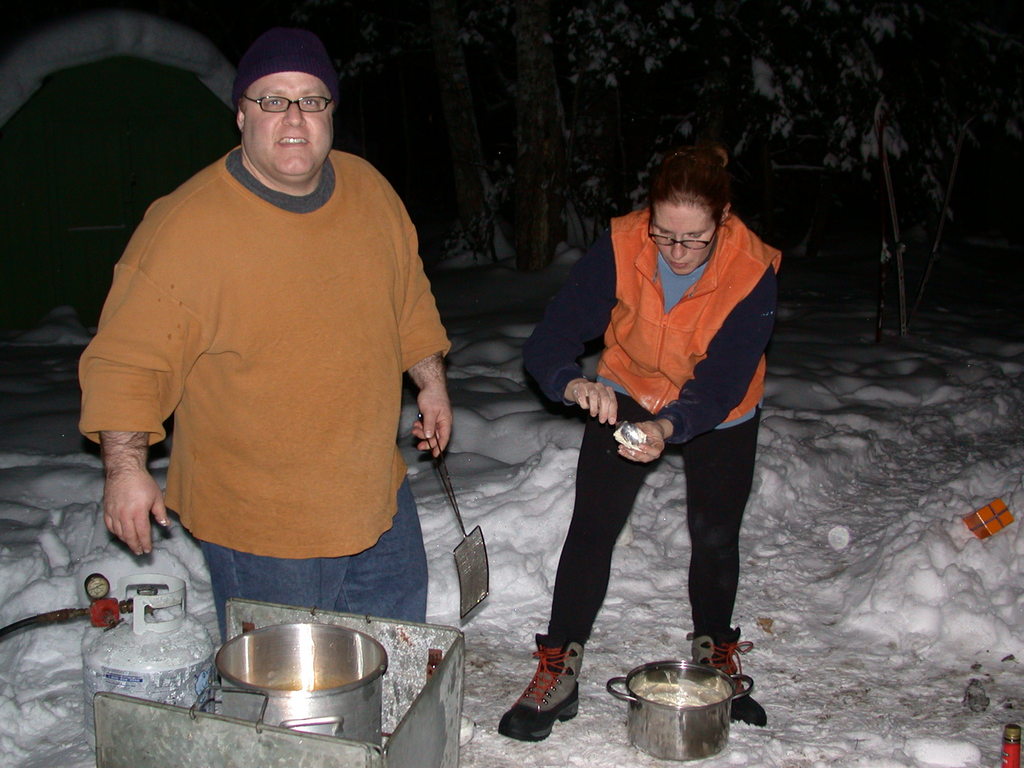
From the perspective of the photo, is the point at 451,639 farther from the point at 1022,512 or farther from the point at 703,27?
the point at 703,27

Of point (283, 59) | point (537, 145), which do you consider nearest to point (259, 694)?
point (283, 59)

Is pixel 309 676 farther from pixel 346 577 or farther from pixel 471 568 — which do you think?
pixel 471 568

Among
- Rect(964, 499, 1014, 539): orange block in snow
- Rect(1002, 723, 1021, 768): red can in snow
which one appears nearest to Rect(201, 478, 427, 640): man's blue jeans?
Rect(1002, 723, 1021, 768): red can in snow

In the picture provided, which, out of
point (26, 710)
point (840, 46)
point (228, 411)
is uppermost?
point (840, 46)

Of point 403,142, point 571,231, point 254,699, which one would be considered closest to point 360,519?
point 254,699

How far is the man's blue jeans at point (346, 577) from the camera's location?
Answer: 3025 millimetres

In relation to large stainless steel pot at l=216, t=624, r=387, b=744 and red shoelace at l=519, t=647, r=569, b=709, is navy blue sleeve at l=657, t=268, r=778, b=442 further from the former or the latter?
large stainless steel pot at l=216, t=624, r=387, b=744

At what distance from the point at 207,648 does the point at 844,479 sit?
4287mm

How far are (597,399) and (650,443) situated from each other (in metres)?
0.23

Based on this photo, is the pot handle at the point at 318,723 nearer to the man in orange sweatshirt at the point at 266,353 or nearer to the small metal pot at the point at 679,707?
the man in orange sweatshirt at the point at 266,353

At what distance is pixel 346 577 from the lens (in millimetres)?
Answer: 3312

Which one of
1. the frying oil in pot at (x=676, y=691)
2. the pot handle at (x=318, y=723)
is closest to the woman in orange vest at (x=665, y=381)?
the frying oil in pot at (x=676, y=691)

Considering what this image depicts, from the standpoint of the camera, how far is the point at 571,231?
42.3ft

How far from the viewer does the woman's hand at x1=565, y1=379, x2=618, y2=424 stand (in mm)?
3373
